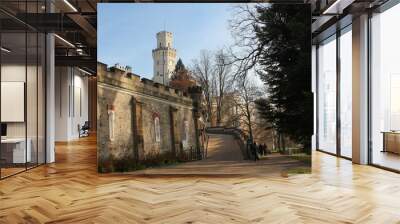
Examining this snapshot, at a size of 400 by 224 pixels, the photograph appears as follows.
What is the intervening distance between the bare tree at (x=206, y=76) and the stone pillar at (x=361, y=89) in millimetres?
3418

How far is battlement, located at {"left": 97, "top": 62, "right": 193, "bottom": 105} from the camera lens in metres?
6.45

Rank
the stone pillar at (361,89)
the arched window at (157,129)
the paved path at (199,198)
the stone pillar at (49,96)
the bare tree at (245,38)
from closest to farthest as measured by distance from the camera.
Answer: the paved path at (199,198) → the arched window at (157,129) → the bare tree at (245,38) → the stone pillar at (361,89) → the stone pillar at (49,96)

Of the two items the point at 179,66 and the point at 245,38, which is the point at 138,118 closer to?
the point at 179,66

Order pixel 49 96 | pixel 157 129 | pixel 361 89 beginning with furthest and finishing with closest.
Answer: pixel 49 96 < pixel 361 89 < pixel 157 129

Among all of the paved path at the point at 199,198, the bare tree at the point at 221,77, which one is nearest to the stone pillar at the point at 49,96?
the paved path at the point at 199,198

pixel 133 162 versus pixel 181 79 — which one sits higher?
pixel 181 79

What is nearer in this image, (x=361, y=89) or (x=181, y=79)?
(x=181, y=79)

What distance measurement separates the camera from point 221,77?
6.88m

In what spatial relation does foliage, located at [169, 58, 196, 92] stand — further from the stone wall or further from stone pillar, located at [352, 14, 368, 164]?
stone pillar, located at [352, 14, 368, 164]

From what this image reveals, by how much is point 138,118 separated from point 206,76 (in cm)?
148

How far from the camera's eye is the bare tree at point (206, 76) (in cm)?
682

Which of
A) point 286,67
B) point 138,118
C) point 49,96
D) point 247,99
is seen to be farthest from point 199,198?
point 49,96

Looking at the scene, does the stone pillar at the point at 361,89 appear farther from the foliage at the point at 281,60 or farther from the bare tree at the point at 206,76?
the bare tree at the point at 206,76

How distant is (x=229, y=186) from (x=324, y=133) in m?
5.97
